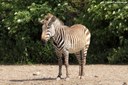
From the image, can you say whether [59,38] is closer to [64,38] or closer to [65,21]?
[64,38]

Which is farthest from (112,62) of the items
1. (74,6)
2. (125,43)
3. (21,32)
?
(21,32)

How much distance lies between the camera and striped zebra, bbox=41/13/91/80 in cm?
1274

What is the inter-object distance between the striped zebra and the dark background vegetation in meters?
4.81

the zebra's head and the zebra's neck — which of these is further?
the zebra's neck

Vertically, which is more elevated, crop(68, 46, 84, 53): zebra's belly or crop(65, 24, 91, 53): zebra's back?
crop(65, 24, 91, 53): zebra's back

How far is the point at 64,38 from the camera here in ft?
43.1

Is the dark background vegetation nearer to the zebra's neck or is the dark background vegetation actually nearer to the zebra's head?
the zebra's neck

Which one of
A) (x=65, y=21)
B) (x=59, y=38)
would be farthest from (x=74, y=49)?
(x=65, y=21)

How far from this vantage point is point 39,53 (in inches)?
819

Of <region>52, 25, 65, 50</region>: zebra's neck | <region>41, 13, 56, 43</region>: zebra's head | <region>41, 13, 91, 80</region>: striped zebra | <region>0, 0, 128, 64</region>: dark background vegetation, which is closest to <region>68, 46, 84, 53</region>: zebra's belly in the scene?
<region>41, 13, 91, 80</region>: striped zebra

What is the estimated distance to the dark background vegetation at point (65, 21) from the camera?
18906mm

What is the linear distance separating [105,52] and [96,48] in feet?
1.75

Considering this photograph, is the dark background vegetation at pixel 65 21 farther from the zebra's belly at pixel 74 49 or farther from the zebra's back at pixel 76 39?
the zebra's belly at pixel 74 49

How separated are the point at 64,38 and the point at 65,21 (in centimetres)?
760
